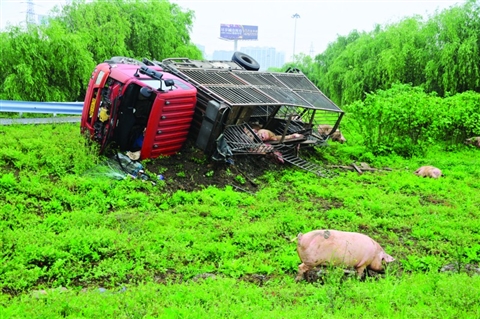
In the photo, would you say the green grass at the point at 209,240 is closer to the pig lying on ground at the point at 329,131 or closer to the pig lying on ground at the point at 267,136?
the pig lying on ground at the point at 267,136

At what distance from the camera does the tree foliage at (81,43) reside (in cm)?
1345

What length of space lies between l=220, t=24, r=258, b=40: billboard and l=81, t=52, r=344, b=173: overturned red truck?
6060 centimetres

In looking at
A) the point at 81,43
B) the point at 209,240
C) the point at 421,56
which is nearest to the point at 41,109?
the point at 81,43

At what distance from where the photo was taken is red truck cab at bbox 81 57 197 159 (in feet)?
31.4

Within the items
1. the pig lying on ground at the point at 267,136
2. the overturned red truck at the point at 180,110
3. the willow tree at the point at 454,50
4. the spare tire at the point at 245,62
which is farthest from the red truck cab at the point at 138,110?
the willow tree at the point at 454,50

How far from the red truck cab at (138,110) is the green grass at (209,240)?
2.26 ft

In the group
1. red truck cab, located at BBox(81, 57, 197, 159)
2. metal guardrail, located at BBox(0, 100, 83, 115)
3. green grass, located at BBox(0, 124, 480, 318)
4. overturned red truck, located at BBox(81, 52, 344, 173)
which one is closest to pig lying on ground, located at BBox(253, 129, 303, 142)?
overturned red truck, located at BBox(81, 52, 344, 173)

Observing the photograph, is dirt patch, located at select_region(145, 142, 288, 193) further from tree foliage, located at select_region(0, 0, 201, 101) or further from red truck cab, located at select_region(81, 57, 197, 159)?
tree foliage, located at select_region(0, 0, 201, 101)

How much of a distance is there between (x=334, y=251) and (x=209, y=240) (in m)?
2.08

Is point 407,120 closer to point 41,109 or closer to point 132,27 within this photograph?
point 41,109

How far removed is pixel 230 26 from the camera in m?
70.8

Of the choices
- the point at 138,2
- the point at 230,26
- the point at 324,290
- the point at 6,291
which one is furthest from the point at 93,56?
the point at 230,26

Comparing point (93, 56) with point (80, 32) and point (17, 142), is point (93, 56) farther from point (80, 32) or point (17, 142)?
point (17, 142)

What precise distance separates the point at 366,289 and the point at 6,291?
13.3 ft
